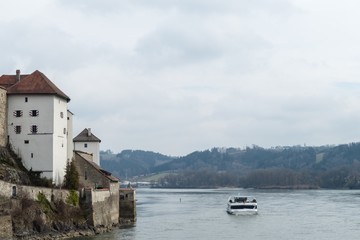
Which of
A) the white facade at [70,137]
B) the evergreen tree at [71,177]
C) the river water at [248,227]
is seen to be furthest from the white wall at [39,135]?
the river water at [248,227]

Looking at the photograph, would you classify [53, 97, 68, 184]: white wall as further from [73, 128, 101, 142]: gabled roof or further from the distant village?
[73, 128, 101, 142]: gabled roof

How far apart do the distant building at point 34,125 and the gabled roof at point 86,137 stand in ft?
52.7

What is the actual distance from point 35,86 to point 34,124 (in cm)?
343

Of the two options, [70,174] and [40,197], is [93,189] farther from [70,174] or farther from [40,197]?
[40,197]

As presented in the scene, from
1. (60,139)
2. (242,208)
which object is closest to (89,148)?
(60,139)

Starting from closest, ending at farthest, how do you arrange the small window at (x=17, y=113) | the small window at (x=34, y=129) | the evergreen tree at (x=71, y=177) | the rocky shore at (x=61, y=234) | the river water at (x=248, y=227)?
the rocky shore at (x=61, y=234)
the small window at (x=34, y=129)
the small window at (x=17, y=113)
the evergreen tree at (x=71, y=177)
the river water at (x=248, y=227)

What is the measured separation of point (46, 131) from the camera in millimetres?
56531

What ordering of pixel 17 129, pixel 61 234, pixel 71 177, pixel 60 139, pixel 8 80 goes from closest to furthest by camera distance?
pixel 61 234 → pixel 17 129 → pixel 60 139 → pixel 71 177 → pixel 8 80

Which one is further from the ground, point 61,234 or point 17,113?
point 17,113

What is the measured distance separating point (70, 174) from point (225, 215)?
35300mm

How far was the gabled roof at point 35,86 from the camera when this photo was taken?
56.9 meters

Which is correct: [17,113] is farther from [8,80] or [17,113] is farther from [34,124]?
[8,80]

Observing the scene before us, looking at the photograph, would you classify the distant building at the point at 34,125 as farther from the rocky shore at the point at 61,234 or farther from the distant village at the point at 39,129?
the rocky shore at the point at 61,234

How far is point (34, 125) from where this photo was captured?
56.7 m
